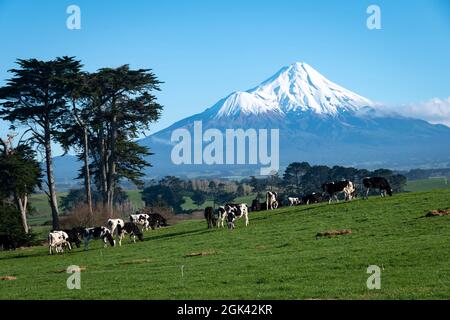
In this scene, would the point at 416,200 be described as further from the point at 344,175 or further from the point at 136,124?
the point at 344,175

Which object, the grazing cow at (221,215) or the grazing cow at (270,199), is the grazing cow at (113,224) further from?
the grazing cow at (270,199)

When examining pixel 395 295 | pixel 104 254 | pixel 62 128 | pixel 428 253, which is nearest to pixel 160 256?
pixel 104 254

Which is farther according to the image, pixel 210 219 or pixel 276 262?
pixel 210 219

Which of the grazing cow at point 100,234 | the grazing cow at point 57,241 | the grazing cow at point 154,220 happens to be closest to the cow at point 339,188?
the grazing cow at point 154,220

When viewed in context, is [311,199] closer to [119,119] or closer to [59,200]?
[119,119]

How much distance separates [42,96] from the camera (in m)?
45.4

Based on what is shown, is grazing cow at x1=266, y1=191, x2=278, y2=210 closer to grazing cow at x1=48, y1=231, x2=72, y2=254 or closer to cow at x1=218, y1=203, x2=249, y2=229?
cow at x1=218, y1=203, x2=249, y2=229

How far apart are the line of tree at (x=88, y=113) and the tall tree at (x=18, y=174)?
1100 millimetres

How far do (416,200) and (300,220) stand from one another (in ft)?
17.9

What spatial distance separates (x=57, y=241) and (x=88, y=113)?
1759cm

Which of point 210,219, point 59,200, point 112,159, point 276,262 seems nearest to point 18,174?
point 112,159

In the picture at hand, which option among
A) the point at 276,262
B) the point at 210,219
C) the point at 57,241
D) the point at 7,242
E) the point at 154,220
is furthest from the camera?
the point at 154,220

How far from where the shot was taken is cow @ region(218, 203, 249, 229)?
1258 inches

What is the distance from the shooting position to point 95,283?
18.2 metres
